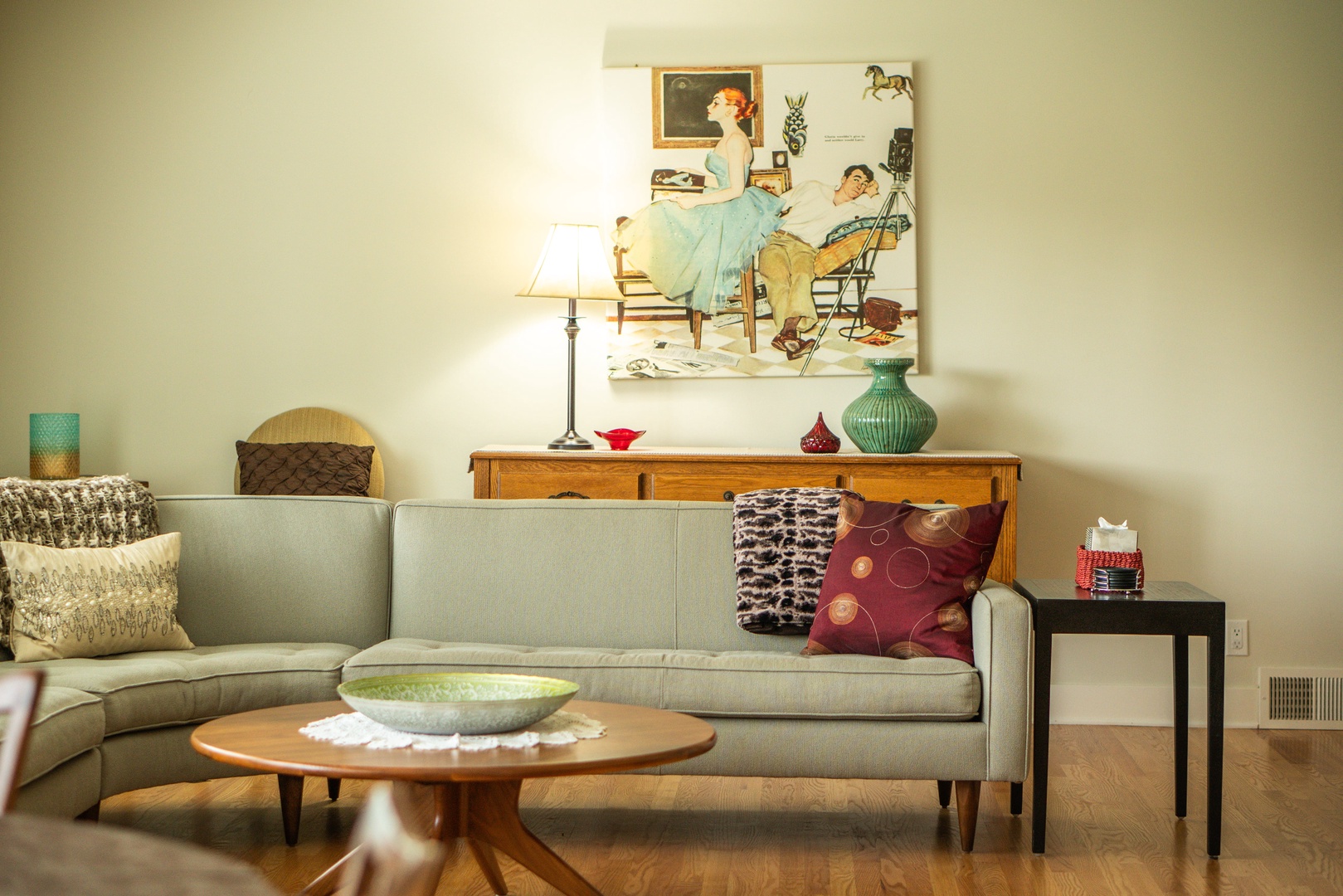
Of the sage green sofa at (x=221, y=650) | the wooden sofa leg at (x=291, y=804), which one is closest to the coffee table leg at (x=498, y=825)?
the sage green sofa at (x=221, y=650)

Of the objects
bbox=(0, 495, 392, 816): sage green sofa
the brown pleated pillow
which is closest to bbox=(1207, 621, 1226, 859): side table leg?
bbox=(0, 495, 392, 816): sage green sofa

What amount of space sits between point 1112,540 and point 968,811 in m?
0.72

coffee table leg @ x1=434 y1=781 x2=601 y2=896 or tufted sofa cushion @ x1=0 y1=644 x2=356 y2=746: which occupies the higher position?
tufted sofa cushion @ x1=0 y1=644 x2=356 y2=746

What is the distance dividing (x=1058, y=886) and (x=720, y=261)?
2391 millimetres

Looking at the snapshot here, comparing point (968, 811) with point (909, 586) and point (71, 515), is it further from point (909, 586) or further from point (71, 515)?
point (71, 515)

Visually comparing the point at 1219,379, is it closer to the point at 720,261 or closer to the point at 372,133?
the point at 720,261

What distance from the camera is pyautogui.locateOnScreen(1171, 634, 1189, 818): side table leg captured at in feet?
9.23

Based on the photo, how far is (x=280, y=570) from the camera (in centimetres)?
306

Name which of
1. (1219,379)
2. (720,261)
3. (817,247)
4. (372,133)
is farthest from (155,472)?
(1219,379)

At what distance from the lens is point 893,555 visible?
2736 mm

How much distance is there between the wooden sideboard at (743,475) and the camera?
142 inches

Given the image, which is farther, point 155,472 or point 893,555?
point 155,472

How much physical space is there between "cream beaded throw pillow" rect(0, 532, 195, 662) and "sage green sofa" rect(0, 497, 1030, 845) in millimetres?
75

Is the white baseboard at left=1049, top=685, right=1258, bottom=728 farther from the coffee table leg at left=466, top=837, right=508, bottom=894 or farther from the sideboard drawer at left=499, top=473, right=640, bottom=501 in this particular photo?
the coffee table leg at left=466, top=837, right=508, bottom=894
